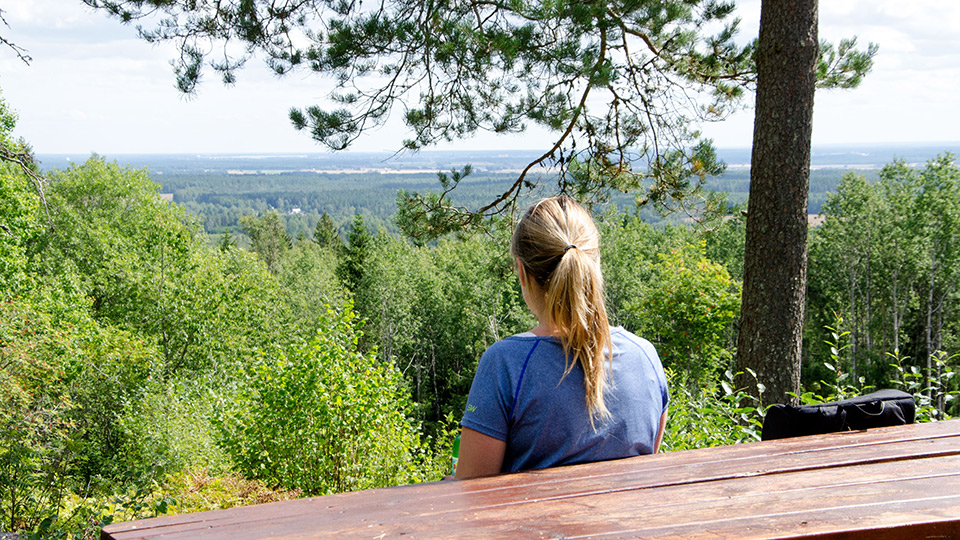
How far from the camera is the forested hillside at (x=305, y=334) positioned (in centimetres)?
653

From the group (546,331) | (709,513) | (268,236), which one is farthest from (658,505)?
(268,236)

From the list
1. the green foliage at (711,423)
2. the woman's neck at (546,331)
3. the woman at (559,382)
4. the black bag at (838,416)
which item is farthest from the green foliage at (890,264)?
the woman's neck at (546,331)

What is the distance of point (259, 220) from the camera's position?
49.5m

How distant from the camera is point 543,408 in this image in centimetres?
147

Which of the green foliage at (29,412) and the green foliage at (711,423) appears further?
the green foliage at (29,412)

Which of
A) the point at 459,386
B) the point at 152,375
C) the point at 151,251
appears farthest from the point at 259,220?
the point at 152,375

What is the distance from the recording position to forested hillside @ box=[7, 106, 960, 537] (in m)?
6.53

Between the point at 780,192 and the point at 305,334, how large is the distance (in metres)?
21.2

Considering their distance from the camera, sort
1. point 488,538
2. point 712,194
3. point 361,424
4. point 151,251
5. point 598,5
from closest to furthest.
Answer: point 488,538, point 598,5, point 712,194, point 361,424, point 151,251

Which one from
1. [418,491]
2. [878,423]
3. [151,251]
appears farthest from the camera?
[151,251]

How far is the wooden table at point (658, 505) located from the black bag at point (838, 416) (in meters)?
0.31

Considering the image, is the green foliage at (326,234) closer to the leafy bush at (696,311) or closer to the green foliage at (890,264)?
the green foliage at (890,264)

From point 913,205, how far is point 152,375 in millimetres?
26359

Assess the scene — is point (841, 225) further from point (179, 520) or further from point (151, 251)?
point (179, 520)
